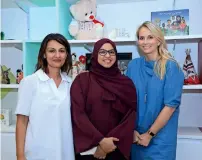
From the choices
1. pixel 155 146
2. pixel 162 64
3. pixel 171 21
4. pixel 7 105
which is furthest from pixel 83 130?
pixel 7 105

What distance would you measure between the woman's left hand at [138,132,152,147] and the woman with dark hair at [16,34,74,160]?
39cm

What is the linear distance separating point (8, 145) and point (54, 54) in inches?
38.7

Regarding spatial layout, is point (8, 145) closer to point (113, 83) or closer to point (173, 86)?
point (113, 83)

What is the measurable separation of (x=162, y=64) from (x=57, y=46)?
23.5 inches

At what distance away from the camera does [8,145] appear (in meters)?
1.93

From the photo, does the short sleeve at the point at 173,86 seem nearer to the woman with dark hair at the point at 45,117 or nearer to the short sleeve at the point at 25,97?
the woman with dark hair at the point at 45,117

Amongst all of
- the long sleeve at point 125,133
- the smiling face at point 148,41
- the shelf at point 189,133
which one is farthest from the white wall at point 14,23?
the shelf at point 189,133

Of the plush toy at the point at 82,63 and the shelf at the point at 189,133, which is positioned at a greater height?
the plush toy at the point at 82,63

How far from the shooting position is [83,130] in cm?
129

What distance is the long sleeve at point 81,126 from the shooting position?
4.20ft

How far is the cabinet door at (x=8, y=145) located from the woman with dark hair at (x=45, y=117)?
67 cm

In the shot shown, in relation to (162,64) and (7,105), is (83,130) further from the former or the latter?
(7,105)

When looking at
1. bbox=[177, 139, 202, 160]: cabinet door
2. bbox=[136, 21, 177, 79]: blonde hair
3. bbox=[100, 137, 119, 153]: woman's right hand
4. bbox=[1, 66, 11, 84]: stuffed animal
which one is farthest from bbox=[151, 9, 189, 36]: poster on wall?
bbox=[1, 66, 11, 84]: stuffed animal

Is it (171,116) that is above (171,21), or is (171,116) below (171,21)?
below
